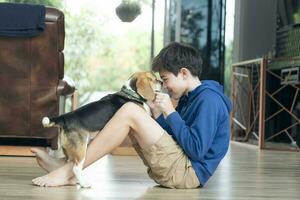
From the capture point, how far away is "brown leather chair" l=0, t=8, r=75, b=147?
3.70 m

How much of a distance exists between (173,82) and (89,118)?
0.36 metres

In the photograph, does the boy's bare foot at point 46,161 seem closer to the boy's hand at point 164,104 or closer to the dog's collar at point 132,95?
the dog's collar at point 132,95

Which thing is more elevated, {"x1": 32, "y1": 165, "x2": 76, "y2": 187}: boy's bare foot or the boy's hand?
the boy's hand

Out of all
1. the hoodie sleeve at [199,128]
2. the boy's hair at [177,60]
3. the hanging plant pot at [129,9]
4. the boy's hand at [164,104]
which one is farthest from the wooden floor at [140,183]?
the hanging plant pot at [129,9]

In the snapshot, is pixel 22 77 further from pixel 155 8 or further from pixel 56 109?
pixel 155 8

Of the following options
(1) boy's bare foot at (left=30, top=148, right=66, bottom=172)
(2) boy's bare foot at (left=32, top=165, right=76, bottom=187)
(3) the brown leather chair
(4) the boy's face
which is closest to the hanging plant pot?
(3) the brown leather chair

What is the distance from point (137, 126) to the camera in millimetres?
2328

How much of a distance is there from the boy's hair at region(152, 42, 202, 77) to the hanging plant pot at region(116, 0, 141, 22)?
571 cm

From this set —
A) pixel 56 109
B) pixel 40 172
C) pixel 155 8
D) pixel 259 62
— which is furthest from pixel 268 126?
pixel 40 172

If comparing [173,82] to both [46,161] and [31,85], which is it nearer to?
[46,161]

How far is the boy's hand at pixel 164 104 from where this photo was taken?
2.32 m

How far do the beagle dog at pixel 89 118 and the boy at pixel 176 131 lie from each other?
0.05m

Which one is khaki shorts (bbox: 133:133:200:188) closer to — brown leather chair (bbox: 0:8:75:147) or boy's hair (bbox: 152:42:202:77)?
boy's hair (bbox: 152:42:202:77)

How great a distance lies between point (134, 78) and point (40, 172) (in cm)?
82
